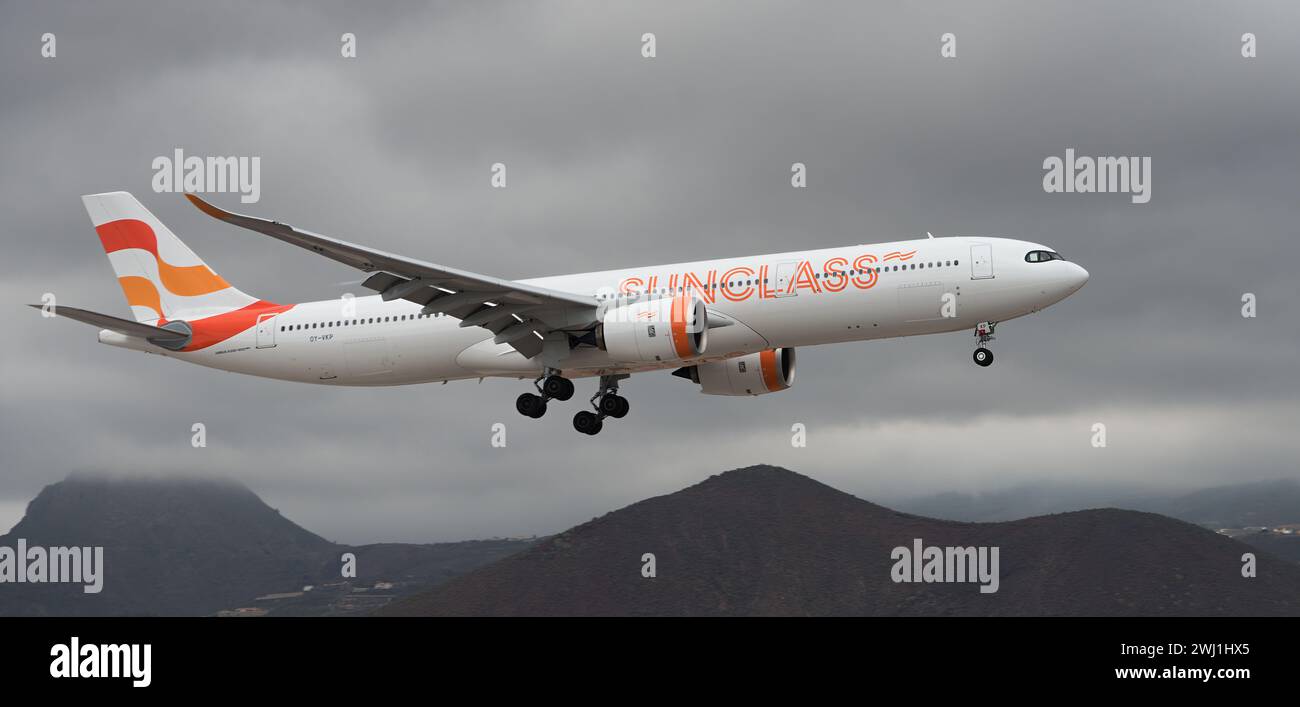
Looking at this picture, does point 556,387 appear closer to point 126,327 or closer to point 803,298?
point 803,298

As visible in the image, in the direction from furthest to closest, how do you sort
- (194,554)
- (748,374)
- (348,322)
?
1. (194,554)
2. (748,374)
3. (348,322)

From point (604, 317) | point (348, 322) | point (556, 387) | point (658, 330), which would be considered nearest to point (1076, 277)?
point (658, 330)

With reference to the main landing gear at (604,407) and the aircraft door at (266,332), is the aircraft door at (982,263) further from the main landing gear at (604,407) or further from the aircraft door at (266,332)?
the aircraft door at (266,332)

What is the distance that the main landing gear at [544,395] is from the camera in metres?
44.4

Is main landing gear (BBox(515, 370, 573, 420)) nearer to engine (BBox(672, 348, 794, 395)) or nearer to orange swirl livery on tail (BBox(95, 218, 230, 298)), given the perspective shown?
engine (BBox(672, 348, 794, 395))

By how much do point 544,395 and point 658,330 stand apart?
6337 mm

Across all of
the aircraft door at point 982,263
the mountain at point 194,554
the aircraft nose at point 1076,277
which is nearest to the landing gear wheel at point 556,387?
the aircraft door at point 982,263

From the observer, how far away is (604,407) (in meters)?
47.5

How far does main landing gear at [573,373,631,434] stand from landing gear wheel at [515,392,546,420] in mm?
1637

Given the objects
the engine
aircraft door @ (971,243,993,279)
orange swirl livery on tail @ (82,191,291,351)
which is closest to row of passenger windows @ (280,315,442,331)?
orange swirl livery on tail @ (82,191,291,351)

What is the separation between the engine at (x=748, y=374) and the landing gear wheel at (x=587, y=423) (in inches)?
168
